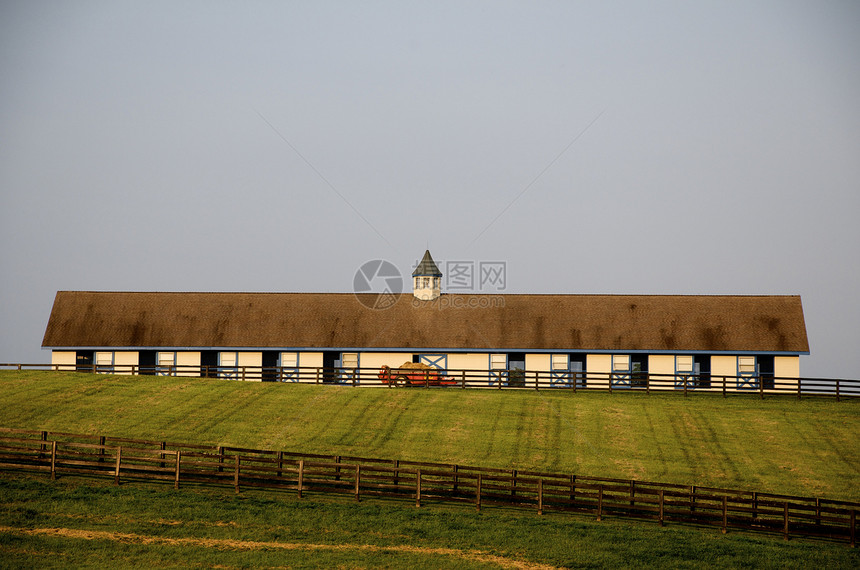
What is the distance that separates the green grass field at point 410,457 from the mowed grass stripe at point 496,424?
0.12m

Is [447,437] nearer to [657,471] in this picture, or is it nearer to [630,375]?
[657,471]

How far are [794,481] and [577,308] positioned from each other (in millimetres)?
23385

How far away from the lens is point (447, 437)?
111 ft

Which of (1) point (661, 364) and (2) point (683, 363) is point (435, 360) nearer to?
(1) point (661, 364)

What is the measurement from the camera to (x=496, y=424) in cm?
3597

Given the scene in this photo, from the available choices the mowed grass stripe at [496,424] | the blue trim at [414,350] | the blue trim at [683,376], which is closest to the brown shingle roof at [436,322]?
the blue trim at [414,350]

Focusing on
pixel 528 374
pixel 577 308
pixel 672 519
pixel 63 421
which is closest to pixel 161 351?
pixel 63 421

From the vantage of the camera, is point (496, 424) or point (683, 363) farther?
point (683, 363)

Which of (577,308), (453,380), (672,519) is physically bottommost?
(672,519)

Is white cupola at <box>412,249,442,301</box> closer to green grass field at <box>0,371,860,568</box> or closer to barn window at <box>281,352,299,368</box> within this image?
barn window at <box>281,352,299,368</box>

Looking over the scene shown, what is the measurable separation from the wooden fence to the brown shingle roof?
70.2ft

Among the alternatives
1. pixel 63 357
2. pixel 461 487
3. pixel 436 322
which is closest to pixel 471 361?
pixel 436 322

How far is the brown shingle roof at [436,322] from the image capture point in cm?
4794

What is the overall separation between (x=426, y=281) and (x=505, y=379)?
425 inches
